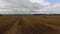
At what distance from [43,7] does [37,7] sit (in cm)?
3

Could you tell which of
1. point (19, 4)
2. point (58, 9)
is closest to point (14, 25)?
point (19, 4)

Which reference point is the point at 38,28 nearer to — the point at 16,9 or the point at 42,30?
the point at 42,30

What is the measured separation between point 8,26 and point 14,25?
3 centimetres

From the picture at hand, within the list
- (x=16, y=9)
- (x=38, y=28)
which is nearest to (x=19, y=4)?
(x=16, y=9)

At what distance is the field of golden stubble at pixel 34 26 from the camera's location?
0.60 meters

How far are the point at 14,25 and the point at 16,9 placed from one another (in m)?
0.08

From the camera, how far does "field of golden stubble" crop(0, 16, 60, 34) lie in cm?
60

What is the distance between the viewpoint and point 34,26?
1.96 ft

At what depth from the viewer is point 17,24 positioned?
0.61 m

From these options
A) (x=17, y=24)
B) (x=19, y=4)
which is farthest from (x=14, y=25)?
(x=19, y=4)

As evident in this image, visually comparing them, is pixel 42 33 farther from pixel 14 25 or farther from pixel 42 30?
pixel 14 25

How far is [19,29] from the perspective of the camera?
60 centimetres

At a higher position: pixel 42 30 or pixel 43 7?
pixel 43 7

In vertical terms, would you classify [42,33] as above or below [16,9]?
below
